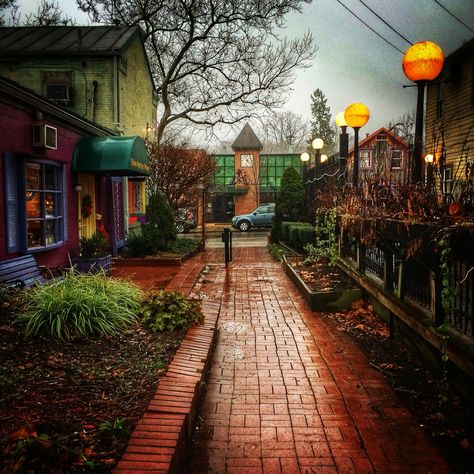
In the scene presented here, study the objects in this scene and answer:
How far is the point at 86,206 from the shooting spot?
36.0 ft

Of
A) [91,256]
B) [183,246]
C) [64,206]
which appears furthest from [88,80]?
[91,256]

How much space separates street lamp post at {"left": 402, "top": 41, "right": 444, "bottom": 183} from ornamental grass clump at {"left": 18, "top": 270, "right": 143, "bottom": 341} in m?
3.97

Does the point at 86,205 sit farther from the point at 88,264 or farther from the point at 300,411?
the point at 300,411

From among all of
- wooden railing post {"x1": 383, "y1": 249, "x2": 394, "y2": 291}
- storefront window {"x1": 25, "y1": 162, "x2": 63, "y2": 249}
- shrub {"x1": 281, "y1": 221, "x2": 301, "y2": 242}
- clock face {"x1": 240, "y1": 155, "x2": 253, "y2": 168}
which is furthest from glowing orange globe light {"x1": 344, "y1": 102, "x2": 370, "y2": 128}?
clock face {"x1": 240, "y1": 155, "x2": 253, "y2": 168}

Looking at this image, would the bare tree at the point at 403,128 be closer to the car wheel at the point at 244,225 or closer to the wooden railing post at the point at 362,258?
the wooden railing post at the point at 362,258

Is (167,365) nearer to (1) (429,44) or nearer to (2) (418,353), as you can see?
(2) (418,353)

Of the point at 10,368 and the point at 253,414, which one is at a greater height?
the point at 10,368

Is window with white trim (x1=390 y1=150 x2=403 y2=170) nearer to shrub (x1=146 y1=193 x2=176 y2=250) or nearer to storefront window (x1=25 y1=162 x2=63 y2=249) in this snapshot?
storefront window (x1=25 y1=162 x2=63 y2=249)

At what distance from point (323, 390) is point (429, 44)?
451cm

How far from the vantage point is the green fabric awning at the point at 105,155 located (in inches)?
387

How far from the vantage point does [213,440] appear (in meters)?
3.12

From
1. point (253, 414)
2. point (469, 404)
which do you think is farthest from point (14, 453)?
point (469, 404)

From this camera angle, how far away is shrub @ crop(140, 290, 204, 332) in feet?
15.6

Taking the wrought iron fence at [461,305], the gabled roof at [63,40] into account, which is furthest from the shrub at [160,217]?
the wrought iron fence at [461,305]
